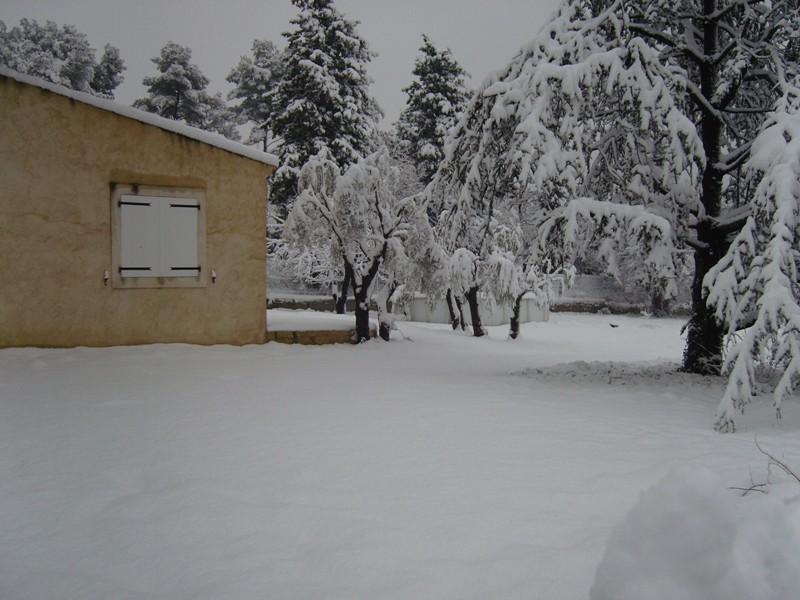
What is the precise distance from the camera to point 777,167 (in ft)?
15.6

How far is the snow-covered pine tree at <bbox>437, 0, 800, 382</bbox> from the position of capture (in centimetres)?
618

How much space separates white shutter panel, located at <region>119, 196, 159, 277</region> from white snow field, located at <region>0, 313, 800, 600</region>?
234cm

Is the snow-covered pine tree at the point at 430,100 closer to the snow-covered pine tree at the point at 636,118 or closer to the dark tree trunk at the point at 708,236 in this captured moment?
the snow-covered pine tree at the point at 636,118

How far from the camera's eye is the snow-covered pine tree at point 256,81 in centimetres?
2859

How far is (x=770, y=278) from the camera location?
15.0 ft

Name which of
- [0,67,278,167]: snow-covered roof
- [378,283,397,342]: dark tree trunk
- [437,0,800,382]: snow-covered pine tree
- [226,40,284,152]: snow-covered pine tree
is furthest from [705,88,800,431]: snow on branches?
[226,40,284,152]: snow-covered pine tree

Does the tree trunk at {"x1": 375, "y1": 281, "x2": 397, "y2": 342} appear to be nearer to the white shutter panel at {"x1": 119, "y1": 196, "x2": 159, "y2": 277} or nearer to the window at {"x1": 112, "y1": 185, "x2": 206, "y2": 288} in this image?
the window at {"x1": 112, "y1": 185, "x2": 206, "y2": 288}

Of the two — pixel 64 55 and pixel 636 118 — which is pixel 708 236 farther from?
pixel 64 55

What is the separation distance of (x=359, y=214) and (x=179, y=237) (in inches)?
139

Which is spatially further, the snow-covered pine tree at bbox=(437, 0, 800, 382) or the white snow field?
the snow-covered pine tree at bbox=(437, 0, 800, 382)

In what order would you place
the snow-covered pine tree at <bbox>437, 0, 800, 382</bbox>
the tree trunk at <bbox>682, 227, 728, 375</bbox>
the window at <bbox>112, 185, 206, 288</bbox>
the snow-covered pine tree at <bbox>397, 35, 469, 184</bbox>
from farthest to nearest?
the snow-covered pine tree at <bbox>397, 35, 469, 184</bbox>, the window at <bbox>112, 185, 206, 288</bbox>, the tree trunk at <bbox>682, 227, 728, 375</bbox>, the snow-covered pine tree at <bbox>437, 0, 800, 382</bbox>

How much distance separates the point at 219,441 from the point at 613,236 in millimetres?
4936

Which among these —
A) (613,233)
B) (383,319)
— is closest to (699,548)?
(613,233)

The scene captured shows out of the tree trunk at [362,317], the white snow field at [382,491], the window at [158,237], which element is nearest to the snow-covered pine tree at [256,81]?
the tree trunk at [362,317]
